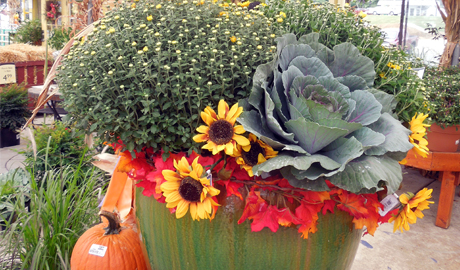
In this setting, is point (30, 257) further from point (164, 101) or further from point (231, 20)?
point (231, 20)

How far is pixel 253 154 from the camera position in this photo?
867 mm

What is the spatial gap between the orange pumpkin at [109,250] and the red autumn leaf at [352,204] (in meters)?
0.76

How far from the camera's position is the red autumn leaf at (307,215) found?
0.88m

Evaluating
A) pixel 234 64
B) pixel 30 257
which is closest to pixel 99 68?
pixel 234 64

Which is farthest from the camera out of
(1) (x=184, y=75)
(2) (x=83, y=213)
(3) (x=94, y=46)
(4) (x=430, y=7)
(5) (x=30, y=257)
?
(4) (x=430, y=7)

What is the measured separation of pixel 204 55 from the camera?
0.90 m

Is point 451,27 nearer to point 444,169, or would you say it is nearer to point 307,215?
point 444,169

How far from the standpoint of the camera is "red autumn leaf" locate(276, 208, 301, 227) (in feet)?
2.83

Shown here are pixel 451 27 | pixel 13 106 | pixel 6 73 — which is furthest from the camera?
pixel 13 106

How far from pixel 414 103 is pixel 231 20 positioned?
566mm

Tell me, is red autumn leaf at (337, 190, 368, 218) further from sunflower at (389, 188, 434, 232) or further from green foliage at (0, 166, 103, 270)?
green foliage at (0, 166, 103, 270)

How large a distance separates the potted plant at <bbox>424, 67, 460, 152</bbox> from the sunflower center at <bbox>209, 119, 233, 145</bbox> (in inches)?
90.0

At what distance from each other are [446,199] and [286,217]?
2484 mm

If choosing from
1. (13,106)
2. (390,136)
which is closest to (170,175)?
(390,136)
